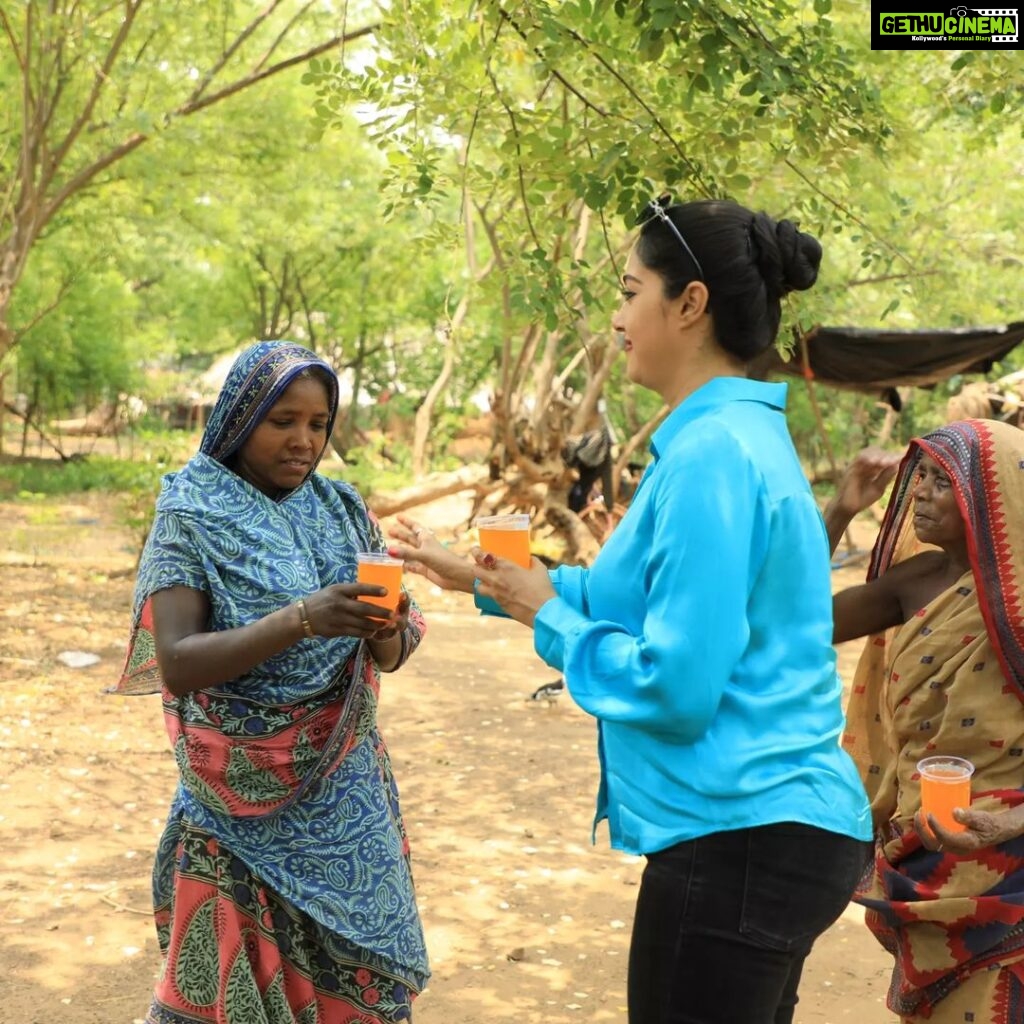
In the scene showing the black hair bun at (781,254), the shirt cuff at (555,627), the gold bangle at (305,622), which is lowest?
Answer: the gold bangle at (305,622)

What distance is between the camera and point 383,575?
2422mm

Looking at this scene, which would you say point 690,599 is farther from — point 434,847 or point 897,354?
point 897,354

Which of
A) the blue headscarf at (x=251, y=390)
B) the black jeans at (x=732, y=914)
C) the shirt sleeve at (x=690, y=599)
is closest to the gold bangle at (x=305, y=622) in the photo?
the blue headscarf at (x=251, y=390)

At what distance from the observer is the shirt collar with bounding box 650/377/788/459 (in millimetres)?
2010

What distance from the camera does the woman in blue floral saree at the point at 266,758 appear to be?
262cm

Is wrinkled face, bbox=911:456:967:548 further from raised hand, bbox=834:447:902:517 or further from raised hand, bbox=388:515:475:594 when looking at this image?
raised hand, bbox=388:515:475:594

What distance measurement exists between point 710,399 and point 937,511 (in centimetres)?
112

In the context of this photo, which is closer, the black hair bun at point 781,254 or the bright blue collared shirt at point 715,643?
the bright blue collared shirt at point 715,643

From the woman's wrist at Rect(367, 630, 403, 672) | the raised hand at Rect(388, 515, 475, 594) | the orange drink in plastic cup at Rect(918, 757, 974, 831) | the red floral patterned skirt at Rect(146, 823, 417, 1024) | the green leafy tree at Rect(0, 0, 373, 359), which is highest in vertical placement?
the green leafy tree at Rect(0, 0, 373, 359)

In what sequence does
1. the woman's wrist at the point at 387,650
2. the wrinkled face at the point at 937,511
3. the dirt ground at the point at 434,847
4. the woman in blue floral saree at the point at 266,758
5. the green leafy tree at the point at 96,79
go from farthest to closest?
1. the green leafy tree at the point at 96,79
2. the dirt ground at the point at 434,847
3. the wrinkled face at the point at 937,511
4. the woman's wrist at the point at 387,650
5. the woman in blue floral saree at the point at 266,758

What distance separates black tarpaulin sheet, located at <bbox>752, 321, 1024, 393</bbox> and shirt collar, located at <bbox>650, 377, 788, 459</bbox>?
8.55 m

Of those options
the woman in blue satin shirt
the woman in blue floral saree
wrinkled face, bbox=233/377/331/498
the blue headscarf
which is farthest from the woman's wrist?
the woman in blue satin shirt

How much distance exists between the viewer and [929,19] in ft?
22.4

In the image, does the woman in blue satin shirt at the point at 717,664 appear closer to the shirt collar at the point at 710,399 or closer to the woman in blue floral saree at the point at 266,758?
the shirt collar at the point at 710,399
